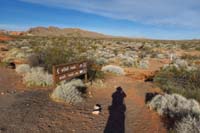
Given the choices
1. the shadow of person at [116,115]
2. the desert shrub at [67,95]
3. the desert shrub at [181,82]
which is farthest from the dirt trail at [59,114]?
the desert shrub at [181,82]

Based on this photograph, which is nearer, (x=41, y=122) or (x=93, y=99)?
(x=41, y=122)

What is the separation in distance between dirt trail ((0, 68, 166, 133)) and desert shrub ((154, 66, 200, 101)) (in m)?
1.37

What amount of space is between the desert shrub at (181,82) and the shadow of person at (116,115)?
2.15 metres

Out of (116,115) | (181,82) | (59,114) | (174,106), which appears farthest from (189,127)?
(181,82)

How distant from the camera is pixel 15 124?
18.7 ft

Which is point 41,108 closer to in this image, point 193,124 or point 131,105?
point 131,105

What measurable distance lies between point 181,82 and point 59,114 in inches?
244

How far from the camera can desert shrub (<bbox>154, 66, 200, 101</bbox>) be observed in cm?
833

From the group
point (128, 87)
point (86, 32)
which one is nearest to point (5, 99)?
point (128, 87)

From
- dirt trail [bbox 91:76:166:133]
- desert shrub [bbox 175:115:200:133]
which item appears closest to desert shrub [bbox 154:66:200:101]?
dirt trail [bbox 91:76:166:133]

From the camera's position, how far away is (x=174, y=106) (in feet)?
22.7

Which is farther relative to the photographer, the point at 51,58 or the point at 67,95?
the point at 51,58

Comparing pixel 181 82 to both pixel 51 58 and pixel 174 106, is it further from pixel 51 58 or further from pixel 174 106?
pixel 51 58

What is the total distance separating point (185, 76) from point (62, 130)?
7260 mm
